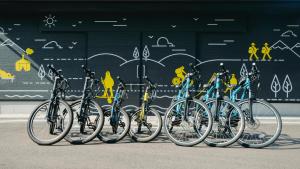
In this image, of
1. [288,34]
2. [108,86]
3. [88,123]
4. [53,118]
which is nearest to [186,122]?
[88,123]

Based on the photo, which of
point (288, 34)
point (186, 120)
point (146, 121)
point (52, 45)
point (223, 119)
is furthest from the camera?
point (52, 45)

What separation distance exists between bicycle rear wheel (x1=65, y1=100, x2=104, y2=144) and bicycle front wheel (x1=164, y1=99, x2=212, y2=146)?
3.98ft

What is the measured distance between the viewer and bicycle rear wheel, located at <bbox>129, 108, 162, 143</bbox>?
23.8ft

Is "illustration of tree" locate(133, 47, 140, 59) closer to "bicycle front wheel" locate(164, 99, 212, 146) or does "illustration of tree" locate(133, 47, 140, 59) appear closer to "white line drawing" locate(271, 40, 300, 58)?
"white line drawing" locate(271, 40, 300, 58)

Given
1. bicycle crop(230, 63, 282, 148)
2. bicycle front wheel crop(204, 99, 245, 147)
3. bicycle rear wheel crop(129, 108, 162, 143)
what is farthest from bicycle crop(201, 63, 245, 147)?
bicycle rear wheel crop(129, 108, 162, 143)

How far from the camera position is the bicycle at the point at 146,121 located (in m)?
7.29

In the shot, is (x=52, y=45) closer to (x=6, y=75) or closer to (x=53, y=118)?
(x=6, y=75)

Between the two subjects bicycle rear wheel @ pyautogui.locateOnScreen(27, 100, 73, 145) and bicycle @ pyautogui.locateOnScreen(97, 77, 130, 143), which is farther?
bicycle @ pyautogui.locateOnScreen(97, 77, 130, 143)

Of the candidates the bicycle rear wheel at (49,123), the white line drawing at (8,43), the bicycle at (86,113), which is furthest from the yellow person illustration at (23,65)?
the bicycle at (86,113)

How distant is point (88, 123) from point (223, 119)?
8.07 feet

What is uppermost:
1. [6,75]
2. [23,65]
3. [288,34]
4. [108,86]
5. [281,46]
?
[288,34]

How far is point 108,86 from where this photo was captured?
39.4ft

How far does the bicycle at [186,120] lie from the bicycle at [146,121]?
0.27m

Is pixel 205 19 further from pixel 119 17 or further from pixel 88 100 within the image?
pixel 88 100
